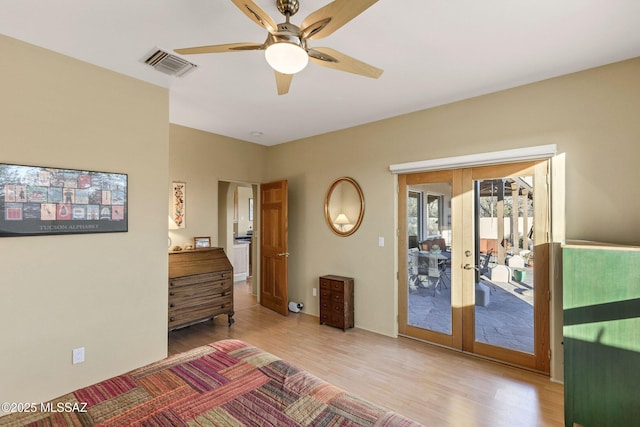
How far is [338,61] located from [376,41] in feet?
1.83

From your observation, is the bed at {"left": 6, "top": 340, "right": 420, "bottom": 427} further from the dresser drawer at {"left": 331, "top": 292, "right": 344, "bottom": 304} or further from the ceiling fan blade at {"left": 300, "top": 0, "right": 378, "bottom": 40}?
the dresser drawer at {"left": 331, "top": 292, "right": 344, "bottom": 304}

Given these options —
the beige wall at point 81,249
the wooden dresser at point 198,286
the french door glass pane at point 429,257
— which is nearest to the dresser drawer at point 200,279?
the wooden dresser at point 198,286

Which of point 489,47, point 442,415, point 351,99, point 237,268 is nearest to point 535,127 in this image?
point 489,47

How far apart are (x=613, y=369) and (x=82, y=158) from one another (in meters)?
4.23

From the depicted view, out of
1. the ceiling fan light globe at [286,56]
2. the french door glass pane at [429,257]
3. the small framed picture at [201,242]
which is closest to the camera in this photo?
the ceiling fan light globe at [286,56]

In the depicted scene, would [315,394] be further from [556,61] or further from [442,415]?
[556,61]

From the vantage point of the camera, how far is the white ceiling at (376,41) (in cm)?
184

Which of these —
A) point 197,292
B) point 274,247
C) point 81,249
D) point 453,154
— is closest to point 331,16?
point 453,154

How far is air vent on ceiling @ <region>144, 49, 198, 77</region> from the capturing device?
237cm

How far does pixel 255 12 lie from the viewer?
1436mm

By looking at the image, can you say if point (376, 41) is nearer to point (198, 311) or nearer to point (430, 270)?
point (430, 270)

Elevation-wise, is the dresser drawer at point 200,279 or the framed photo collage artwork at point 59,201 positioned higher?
the framed photo collage artwork at point 59,201

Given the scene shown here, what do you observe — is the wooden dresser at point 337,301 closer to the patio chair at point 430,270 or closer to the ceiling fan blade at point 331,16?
the patio chair at point 430,270

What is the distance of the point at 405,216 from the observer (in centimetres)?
367
